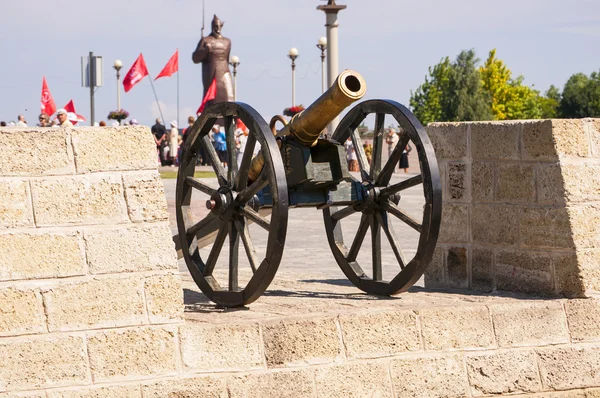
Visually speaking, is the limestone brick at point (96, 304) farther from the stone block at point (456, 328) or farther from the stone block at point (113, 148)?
the stone block at point (456, 328)

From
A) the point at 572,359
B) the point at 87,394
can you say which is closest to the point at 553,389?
the point at 572,359

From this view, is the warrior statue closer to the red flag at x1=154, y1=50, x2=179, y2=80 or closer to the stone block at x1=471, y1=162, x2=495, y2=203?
the red flag at x1=154, y1=50, x2=179, y2=80

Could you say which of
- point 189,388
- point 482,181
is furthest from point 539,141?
point 189,388

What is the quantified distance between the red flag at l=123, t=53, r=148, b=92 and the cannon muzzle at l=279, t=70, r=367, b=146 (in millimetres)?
32061

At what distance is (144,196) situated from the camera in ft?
19.0

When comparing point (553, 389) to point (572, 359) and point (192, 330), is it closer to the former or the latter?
point (572, 359)

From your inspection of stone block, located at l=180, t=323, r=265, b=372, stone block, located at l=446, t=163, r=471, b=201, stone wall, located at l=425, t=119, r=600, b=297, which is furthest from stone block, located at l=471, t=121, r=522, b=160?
stone block, located at l=180, t=323, r=265, b=372

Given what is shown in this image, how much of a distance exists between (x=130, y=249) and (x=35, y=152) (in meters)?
0.64

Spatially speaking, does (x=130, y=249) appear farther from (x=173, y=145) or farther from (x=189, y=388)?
(x=173, y=145)

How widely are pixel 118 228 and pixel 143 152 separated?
15.4 inches

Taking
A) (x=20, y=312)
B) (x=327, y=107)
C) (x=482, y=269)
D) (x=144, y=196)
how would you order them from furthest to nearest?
(x=482, y=269)
(x=327, y=107)
(x=144, y=196)
(x=20, y=312)

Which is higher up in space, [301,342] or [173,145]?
[173,145]

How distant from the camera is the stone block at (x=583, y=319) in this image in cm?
670

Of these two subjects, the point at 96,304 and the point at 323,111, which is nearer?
the point at 96,304
